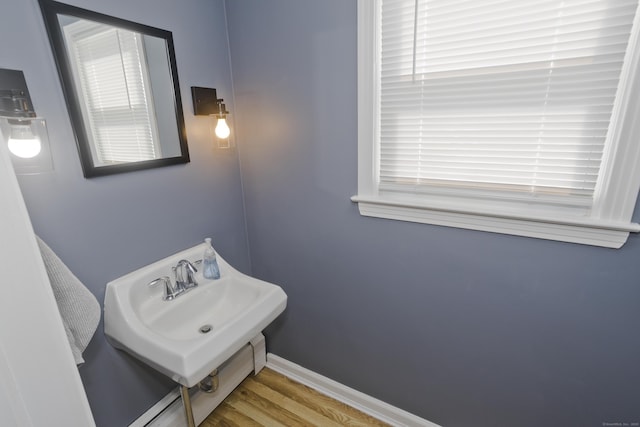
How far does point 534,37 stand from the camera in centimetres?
97

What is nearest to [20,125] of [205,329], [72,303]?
[72,303]

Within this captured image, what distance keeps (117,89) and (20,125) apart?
14.6 inches

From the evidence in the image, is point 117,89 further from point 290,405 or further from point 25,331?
point 290,405

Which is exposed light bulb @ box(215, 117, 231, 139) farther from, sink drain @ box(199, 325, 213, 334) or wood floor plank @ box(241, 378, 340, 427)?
wood floor plank @ box(241, 378, 340, 427)

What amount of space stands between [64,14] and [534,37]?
1.50 metres

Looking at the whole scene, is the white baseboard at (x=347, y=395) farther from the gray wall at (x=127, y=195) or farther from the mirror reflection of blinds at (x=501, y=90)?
the mirror reflection of blinds at (x=501, y=90)

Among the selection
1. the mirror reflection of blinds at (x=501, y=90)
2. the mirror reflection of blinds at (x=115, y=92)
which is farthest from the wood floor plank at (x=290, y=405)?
the mirror reflection of blinds at (x=115, y=92)

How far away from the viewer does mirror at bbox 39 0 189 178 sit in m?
1.04

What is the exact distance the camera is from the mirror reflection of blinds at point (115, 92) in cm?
109

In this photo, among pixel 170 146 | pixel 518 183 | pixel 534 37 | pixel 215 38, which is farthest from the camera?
pixel 215 38

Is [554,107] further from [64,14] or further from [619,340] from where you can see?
[64,14]

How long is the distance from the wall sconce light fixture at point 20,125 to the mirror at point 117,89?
115 millimetres

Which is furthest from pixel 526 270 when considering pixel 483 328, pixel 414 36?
pixel 414 36

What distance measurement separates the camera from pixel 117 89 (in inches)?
46.9
